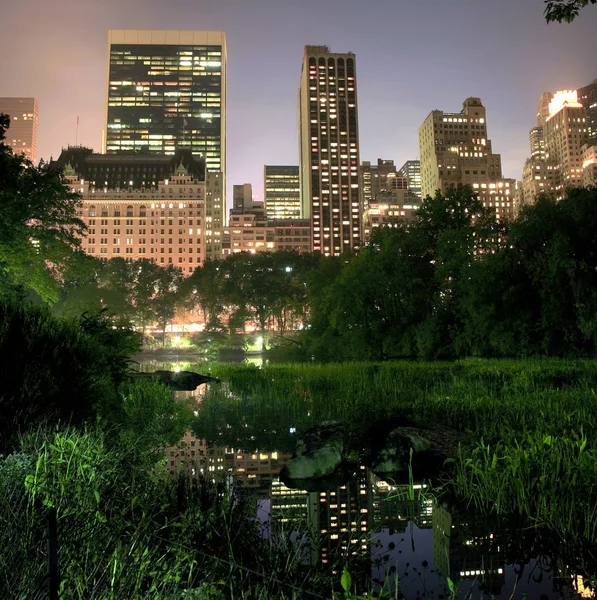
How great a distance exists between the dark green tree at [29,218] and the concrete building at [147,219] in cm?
12495

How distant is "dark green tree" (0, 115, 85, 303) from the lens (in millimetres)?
22031

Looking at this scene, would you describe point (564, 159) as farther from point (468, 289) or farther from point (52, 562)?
point (52, 562)

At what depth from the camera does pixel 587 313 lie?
93.6ft

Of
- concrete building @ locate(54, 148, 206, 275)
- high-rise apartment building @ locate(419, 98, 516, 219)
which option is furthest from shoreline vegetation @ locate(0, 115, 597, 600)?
high-rise apartment building @ locate(419, 98, 516, 219)

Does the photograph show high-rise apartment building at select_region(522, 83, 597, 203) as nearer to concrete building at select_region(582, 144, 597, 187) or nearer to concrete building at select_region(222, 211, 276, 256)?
concrete building at select_region(582, 144, 597, 187)

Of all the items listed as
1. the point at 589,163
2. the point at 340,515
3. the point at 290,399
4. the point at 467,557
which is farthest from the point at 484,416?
the point at 589,163

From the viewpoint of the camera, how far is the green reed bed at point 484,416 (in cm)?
721

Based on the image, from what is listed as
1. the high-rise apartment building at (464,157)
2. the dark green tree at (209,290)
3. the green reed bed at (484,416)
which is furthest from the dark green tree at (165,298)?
the high-rise apartment building at (464,157)

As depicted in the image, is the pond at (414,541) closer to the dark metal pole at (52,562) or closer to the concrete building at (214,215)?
the dark metal pole at (52,562)

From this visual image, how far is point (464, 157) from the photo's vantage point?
598 ft

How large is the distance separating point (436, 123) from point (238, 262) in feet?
442

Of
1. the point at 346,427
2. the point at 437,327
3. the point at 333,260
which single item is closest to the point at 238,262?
the point at 333,260

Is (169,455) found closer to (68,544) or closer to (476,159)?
(68,544)

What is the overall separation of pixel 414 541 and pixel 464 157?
192m
